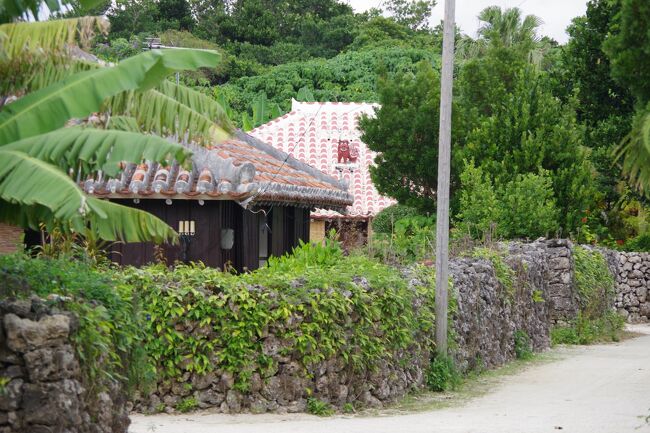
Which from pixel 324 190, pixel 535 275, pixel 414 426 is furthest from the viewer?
pixel 535 275

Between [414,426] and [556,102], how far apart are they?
1938 cm

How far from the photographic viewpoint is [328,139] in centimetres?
4141

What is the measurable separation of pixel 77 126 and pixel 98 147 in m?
0.71

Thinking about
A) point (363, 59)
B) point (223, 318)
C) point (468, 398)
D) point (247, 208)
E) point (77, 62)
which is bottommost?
point (468, 398)

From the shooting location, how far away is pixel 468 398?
16.0 m

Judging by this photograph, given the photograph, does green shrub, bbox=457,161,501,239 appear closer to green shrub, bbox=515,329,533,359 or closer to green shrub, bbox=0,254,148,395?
green shrub, bbox=515,329,533,359

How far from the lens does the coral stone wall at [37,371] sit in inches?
327

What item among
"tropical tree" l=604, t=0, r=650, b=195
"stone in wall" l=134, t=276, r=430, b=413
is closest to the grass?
"stone in wall" l=134, t=276, r=430, b=413

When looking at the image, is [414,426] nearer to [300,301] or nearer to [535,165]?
[300,301]

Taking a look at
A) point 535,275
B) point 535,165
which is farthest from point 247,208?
point 535,165

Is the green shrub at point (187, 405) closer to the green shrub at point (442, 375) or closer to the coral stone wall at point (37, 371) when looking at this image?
the green shrub at point (442, 375)

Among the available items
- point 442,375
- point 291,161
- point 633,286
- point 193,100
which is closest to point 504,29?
point 633,286

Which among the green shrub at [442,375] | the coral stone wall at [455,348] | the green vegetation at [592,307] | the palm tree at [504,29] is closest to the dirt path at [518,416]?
the coral stone wall at [455,348]

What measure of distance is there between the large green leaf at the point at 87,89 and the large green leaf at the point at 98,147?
13.7 inches
